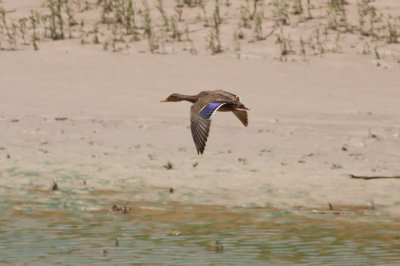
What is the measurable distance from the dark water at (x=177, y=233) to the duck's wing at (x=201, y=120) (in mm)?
841

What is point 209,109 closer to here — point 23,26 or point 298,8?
point 23,26

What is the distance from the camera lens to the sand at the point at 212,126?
10.4 metres

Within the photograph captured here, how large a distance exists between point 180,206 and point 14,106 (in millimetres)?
5140

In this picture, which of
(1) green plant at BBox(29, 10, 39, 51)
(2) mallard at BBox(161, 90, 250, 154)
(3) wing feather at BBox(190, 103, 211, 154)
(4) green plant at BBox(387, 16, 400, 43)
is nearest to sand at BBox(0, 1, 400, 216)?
(1) green plant at BBox(29, 10, 39, 51)

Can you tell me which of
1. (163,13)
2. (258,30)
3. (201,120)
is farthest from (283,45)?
(201,120)

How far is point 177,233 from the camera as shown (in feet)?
26.6

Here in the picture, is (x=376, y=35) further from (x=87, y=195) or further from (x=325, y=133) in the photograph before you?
(x=87, y=195)

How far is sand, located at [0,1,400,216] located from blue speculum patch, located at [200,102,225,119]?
1.96m

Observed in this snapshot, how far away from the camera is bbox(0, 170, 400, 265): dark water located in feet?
23.9

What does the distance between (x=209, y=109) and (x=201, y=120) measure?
239 mm

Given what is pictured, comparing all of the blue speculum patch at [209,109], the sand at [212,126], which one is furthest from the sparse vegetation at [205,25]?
the blue speculum patch at [209,109]

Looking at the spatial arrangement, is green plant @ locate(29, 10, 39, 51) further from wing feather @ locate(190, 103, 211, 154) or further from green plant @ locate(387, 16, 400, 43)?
wing feather @ locate(190, 103, 211, 154)

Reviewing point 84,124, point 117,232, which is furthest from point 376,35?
point 117,232

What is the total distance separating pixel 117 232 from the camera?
27.0ft
